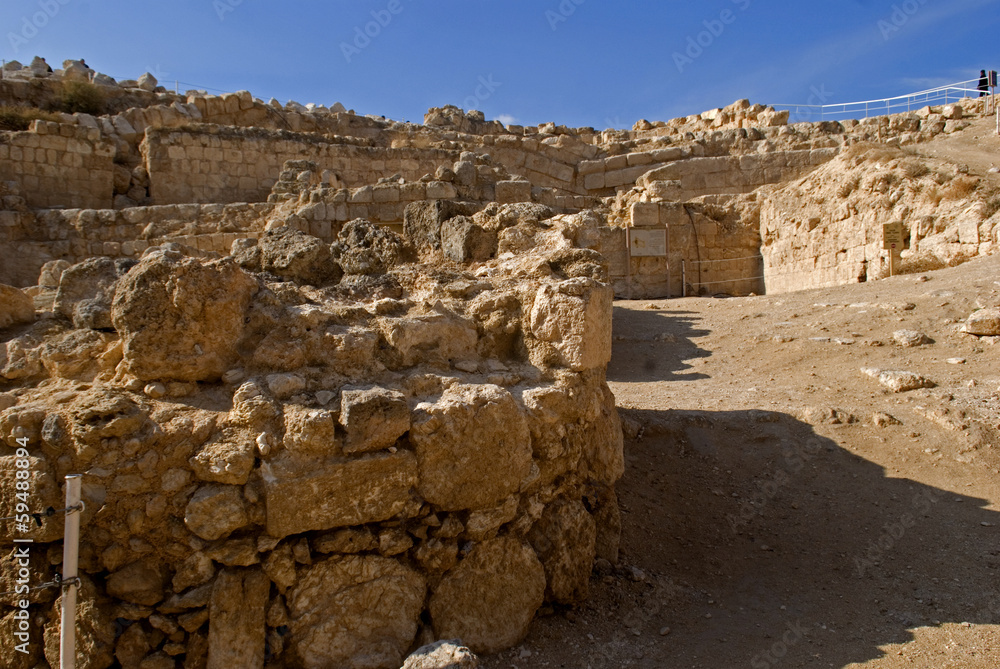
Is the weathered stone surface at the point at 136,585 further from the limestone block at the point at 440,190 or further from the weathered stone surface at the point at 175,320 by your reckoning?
the limestone block at the point at 440,190

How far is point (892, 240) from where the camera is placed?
10.6 meters

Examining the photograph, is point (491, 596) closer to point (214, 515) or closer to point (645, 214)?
point (214, 515)

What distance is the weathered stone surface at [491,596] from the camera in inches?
115

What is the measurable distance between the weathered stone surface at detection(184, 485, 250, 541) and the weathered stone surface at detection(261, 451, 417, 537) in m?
0.12

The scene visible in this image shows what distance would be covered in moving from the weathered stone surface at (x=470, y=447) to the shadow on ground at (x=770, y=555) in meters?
0.75


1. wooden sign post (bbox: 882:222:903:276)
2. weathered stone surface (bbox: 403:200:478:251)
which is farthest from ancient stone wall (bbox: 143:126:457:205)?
weathered stone surface (bbox: 403:200:478:251)

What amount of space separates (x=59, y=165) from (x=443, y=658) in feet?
43.8

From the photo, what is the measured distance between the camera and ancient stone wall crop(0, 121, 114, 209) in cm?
1209

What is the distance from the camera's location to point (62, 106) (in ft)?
51.3

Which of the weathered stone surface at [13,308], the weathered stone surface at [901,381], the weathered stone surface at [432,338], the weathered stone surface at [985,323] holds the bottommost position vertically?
the weathered stone surface at [901,381]

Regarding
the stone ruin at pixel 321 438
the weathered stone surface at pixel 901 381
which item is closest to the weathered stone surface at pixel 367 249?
the stone ruin at pixel 321 438

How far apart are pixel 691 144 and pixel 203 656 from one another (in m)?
16.8

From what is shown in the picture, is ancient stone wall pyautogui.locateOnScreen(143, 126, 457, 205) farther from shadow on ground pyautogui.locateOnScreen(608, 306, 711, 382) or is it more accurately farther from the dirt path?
the dirt path

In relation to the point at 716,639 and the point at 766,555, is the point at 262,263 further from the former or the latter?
the point at 766,555
